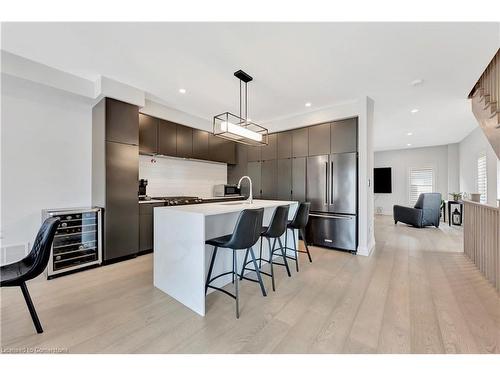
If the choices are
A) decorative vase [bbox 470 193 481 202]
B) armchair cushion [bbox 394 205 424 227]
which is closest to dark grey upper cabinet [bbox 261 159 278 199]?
decorative vase [bbox 470 193 481 202]

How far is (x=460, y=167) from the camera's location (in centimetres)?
724

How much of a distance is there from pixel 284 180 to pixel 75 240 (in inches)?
143

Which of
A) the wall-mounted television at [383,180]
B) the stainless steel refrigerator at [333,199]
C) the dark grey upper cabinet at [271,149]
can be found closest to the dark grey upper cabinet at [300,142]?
the stainless steel refrigerator at [333,199]

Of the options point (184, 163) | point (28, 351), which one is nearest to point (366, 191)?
point (184, 163)

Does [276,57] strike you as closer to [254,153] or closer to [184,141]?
[184,141]

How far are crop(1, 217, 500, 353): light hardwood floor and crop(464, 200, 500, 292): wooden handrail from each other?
0.54ft

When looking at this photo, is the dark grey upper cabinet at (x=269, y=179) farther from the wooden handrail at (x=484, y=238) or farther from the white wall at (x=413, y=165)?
the white wall at (x=413, y=165)

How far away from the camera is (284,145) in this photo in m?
4.69

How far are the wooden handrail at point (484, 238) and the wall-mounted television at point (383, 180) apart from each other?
5.51m

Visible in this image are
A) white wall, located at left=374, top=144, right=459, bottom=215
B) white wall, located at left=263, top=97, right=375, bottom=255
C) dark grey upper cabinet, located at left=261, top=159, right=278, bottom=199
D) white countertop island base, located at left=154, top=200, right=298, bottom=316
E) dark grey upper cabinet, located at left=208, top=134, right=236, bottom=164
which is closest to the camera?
white countertop island base, located at left=154, top=200, right=298, bottom=316

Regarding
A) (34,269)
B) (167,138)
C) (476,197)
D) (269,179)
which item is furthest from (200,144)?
(476,197)

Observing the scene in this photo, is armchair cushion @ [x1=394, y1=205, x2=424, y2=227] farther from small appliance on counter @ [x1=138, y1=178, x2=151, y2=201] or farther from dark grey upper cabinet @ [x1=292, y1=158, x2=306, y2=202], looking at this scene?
small appliance on counter @ [x1=138, y1=178, x2=151, y2=201]

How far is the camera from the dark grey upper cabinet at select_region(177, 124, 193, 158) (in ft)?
14.2

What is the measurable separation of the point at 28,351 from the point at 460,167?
407 inches
